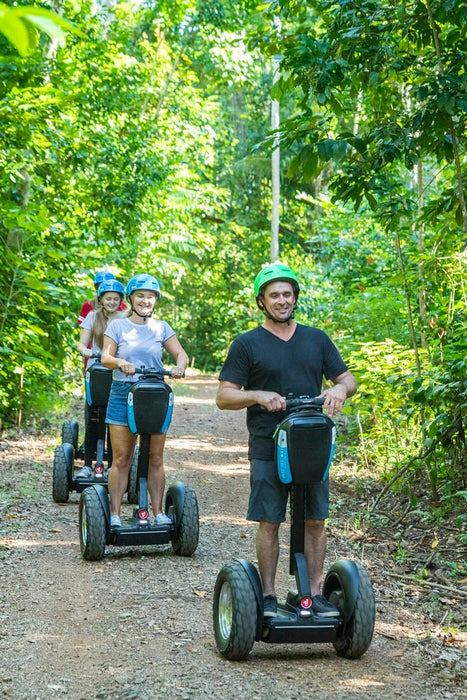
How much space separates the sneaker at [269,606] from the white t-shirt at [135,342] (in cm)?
264

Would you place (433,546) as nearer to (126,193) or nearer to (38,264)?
(38,264)

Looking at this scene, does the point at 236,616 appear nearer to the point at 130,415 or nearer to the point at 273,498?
the point at 273,498

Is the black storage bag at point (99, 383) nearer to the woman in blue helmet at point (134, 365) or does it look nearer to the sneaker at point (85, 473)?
the sneaker at point (85, 473)

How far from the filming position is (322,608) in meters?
4.21

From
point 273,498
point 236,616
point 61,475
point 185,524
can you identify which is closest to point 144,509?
point 185,524

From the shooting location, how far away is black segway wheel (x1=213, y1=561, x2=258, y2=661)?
405 cm

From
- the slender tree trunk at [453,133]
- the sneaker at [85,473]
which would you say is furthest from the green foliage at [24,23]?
the sneaker at [85,473]

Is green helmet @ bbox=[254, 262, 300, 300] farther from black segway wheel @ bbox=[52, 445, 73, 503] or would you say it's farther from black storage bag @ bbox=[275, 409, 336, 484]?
black segway wheel @ bbox=[52, 445, 73, 503]

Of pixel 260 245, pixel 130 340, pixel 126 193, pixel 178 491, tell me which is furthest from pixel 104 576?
pixel 260 245

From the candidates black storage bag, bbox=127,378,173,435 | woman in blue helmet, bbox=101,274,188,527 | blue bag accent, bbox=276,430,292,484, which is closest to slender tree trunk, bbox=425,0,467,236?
woman in blue helmet, bbox=101,274,188,527

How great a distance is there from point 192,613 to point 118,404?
6.20ft

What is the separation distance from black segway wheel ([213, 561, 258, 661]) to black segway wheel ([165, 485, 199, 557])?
1953 mm

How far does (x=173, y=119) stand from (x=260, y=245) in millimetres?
12130

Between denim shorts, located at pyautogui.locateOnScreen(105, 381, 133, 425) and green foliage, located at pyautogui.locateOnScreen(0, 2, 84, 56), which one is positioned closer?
green foliage, located at pyautogui.locateOnScreen(0, 2, 84, 56)
